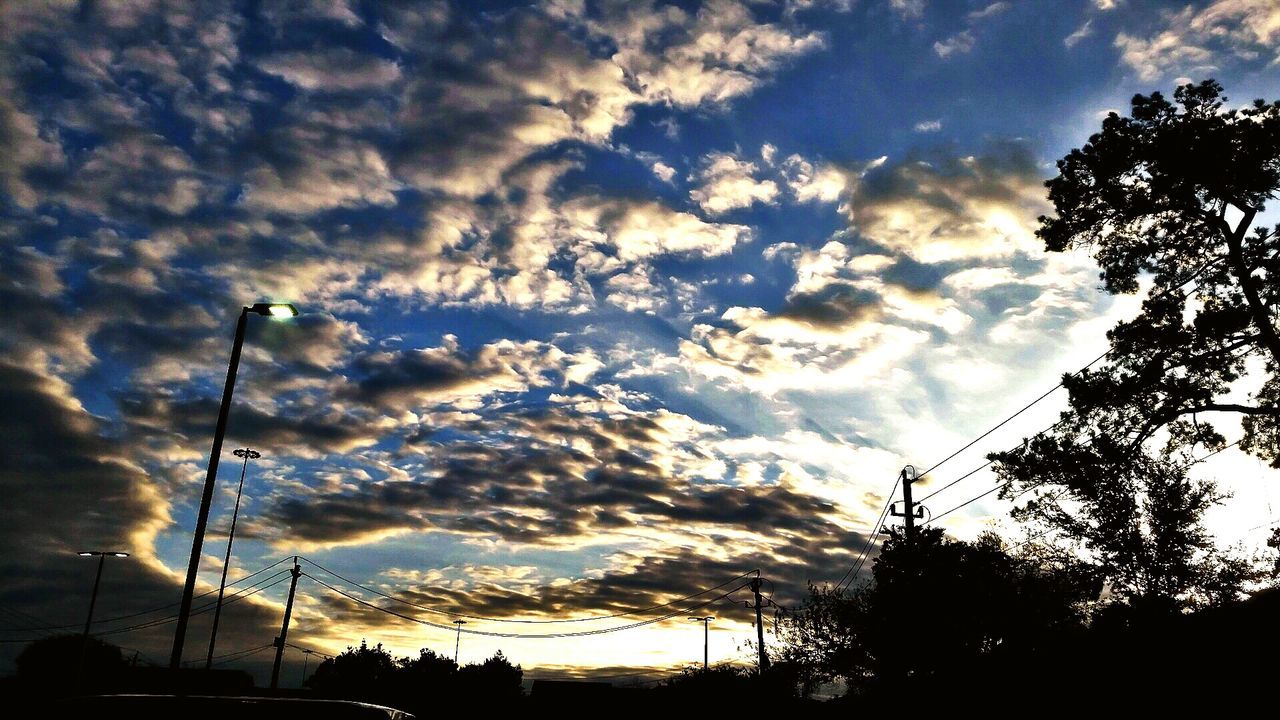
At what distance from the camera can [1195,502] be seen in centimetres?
4341

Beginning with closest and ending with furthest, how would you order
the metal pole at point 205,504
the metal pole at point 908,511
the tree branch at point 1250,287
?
the metal pole at point 205,504 < the tree branch at point 1250,287 < the metal pole at point 908,511

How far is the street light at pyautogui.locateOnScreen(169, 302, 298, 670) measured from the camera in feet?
42.3

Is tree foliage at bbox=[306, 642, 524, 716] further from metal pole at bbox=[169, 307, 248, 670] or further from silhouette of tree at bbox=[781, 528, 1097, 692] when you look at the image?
metal pole at bbox=[169, 307, 248, 670]

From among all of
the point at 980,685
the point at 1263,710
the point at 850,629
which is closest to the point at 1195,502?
the point at 850,629

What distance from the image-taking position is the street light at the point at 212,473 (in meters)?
12.9

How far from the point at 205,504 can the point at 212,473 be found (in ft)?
2.17

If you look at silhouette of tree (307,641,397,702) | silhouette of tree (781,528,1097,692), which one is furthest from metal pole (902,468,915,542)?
silhouette of tree (307,641,397,702)

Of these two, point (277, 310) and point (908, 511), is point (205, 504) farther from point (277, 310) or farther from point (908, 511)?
point (908, 511)

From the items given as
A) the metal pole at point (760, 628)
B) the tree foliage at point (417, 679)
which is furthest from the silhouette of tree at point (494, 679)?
the metal pole at point (760, 628)

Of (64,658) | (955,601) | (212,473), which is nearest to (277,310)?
(212,473)

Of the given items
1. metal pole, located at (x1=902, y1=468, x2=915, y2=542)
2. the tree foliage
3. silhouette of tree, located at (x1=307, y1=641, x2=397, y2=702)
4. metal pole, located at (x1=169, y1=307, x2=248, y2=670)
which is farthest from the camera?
silhouette of tree, located at (x1=307, y1=641, x2=397, y2=702)

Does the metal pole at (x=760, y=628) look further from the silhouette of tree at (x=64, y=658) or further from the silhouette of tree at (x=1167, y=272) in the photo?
the silhouette of tree at (x=64, y=658)

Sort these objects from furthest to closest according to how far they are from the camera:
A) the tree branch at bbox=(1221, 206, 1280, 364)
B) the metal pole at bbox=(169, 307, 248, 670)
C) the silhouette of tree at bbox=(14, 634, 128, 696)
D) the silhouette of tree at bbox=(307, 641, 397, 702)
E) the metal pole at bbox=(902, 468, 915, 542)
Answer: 1. the silhouette of tree at bbox=(14, 634, 128, 696)
2. the silhouette of tree at bbox=(307, 641, 397, 702)
3. the metal pole at bbox=(902, 468, 915, 542)
4. the tree branch at bbox=(1221, 206, 1280, 364)
5. the metal pole at bbox=(169, 307, 248, 670)

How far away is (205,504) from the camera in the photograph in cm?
1380
